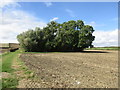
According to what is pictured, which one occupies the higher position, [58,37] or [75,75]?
[58,37]

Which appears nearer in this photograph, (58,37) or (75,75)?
(75,75)

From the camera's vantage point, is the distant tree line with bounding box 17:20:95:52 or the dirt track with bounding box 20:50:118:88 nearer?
the dirt track with bounding box 20:50:118:88

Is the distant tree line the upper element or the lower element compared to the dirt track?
upper

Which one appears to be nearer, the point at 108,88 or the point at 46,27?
the point at 108,88

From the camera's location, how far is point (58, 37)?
3953 cm

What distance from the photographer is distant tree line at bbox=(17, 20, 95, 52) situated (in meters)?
35.6

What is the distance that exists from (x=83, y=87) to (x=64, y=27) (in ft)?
121

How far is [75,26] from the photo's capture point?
42219mm

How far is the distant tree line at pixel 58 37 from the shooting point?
3562 cm

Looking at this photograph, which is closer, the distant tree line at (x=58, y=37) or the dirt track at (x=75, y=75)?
the dirt track at (x=75, y=75)

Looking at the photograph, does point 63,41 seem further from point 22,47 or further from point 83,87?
point 83,87

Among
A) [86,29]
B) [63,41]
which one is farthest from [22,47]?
[86,29]

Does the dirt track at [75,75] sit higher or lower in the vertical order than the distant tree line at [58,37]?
lower

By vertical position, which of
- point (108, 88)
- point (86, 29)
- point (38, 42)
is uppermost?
point (86, 29)
